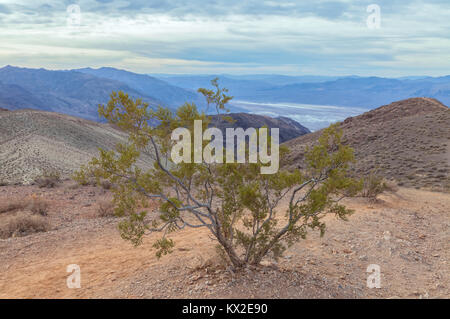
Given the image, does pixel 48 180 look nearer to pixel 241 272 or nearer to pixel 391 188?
pixel 241 272

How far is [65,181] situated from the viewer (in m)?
17.1

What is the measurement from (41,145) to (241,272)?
23.0 m

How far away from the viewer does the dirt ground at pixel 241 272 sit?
5.73 meters

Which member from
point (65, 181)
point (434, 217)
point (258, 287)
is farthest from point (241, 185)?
point (65, 181)

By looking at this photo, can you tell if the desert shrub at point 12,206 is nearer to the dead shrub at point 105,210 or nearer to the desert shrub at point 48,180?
the dead shrub at point 105,210

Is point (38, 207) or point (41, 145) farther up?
point (41, 145)

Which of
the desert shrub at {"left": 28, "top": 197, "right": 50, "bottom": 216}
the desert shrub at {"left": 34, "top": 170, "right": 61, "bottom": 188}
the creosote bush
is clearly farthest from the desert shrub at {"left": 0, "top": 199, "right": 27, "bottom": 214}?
the creosote bush

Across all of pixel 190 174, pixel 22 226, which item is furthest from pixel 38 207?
pixel 190 174

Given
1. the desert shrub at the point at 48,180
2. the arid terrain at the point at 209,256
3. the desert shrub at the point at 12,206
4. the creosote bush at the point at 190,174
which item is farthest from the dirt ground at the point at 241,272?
the desert shrub at the point at 48,180

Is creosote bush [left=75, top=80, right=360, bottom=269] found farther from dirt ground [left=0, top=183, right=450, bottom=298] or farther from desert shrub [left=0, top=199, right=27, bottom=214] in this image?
desert shrub [left=0, top=199, right=27, bottom=214]

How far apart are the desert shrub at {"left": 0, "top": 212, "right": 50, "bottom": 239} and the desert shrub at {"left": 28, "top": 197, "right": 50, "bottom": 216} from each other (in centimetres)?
130

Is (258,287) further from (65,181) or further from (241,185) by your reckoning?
(65,181)

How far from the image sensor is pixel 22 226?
977cm

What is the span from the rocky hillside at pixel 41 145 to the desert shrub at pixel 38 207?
550 centimetres
